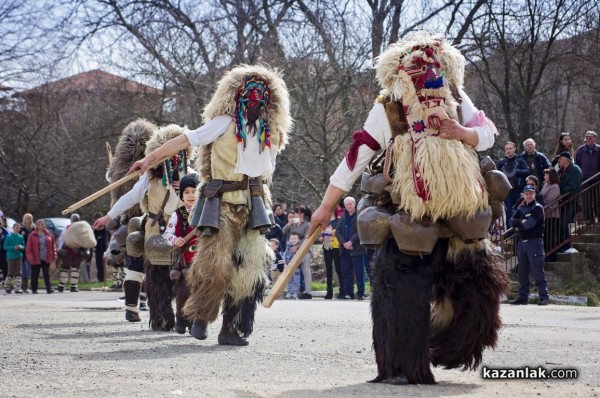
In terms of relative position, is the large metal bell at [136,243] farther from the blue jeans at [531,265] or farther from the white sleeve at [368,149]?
the blue jeans at [531,265]

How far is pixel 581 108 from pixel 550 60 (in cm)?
386

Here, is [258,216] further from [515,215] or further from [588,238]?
[588,238]

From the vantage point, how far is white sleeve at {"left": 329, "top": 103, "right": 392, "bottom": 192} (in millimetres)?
6410

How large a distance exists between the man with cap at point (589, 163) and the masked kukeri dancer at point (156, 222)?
388 inches

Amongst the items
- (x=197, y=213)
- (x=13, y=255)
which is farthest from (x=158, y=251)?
(x=13, y=255)

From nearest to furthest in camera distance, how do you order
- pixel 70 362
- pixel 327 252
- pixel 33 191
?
pixel 70 362
pixel 327 252
pixel 33 191

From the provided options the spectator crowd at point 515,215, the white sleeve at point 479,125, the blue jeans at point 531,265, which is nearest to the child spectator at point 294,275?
the spectator crowd at point 515,215

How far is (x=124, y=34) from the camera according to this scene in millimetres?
29062

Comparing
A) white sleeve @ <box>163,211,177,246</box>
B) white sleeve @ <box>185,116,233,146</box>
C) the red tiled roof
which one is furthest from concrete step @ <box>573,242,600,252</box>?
the red tiled roof

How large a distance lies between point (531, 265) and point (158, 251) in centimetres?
742

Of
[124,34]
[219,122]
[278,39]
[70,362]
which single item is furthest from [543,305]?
[124,34]

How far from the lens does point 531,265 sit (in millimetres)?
15844

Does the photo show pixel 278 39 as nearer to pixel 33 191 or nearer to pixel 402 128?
pixel 33 191

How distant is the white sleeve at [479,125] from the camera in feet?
20.7
